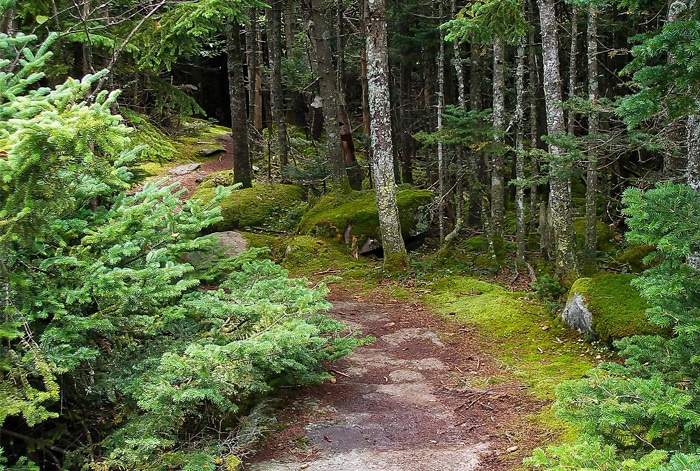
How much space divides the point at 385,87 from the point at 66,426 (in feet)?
23.3

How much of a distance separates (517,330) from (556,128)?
2947mm

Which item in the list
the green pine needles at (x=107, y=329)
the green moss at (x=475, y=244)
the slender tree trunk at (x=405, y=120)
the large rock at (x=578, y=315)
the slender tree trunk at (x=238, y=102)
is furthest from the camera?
the slender tree trunk at (x=405, y=120)

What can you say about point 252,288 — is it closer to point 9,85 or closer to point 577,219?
point 9,85

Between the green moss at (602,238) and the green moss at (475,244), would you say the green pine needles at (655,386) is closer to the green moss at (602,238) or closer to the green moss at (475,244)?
the green moss at (602,238)

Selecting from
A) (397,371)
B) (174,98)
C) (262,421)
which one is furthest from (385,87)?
(262,421)

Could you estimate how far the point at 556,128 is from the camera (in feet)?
25.3

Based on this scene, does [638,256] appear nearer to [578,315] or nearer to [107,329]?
[578,315]

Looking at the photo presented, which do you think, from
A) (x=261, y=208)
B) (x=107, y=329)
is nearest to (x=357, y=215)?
(x=261, y=208)

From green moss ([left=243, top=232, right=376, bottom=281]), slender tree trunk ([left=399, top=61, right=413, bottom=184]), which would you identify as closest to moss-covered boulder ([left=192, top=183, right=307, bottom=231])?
green moss ([left=243, top=232, right=376, bottom=281])

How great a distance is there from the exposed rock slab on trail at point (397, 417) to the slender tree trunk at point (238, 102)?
337 inches

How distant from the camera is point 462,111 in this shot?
32.4 ft

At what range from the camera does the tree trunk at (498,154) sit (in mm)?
9834

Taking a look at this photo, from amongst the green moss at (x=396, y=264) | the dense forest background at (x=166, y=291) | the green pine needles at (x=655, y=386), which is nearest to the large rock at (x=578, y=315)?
the dense forest background at (x=166, y=291)

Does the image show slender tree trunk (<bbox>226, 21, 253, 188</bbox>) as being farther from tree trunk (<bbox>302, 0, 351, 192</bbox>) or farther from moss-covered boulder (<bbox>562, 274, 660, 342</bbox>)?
moss-covered boulder (<bbox>562, 274, 660, 342</bbox>)
